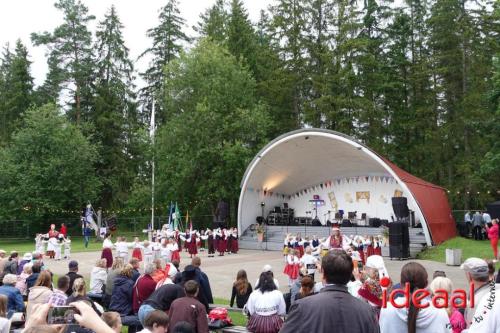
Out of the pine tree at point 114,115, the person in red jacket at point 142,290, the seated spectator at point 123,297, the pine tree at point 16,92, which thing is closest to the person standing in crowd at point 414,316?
the person in red jacket at point 142,290

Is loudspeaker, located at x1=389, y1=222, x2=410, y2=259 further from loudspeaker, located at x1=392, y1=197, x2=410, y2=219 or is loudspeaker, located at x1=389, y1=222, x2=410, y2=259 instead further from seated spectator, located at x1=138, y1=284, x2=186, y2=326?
seated spectator, located at x1=138, y1=284, x2=186, y2=326

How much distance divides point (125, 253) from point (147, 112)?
30376mm

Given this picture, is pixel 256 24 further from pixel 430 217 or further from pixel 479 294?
pixel 479 294

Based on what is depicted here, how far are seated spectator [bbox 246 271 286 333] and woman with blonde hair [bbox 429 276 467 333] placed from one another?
240 cm

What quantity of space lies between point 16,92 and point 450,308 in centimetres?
4762

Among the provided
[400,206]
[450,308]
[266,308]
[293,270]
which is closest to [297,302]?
[450,308]

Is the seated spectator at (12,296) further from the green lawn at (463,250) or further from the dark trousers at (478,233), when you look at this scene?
the dark trousers at (478,233)

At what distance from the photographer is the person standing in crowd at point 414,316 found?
3.73m

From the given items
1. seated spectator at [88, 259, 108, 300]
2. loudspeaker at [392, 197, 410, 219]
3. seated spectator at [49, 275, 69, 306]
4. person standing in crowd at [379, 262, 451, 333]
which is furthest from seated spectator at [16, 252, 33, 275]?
loudspeaker at [392, 197, 410, 219]

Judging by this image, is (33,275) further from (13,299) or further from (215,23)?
(215,23)

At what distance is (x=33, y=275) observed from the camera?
923cm

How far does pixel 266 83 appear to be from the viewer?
134ft

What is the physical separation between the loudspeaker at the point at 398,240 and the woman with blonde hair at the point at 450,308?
52.7 feet

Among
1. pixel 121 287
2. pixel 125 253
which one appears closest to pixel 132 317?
pixel 121 287
